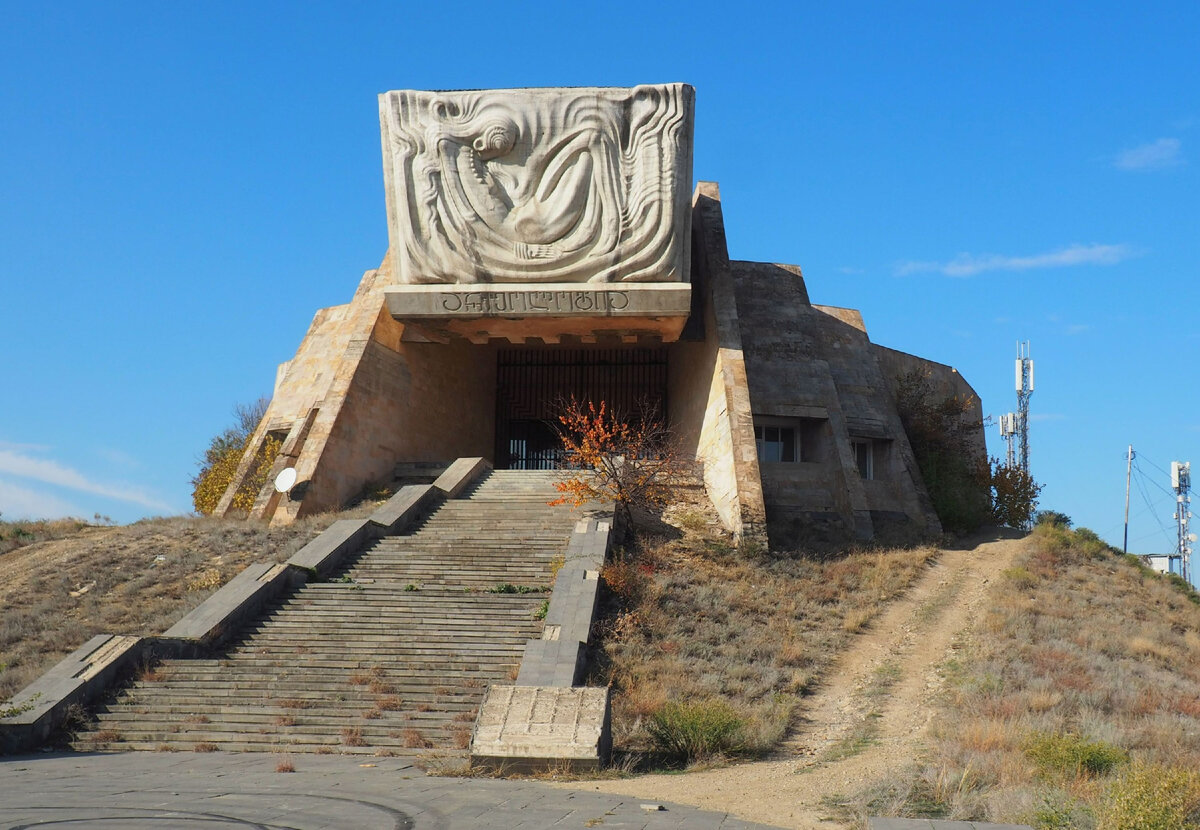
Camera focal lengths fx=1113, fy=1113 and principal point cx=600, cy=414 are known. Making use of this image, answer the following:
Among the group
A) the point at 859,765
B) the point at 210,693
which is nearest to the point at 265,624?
the point at 210,693

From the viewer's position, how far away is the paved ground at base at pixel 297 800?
597 cm

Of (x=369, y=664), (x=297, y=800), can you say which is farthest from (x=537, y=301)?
(x=297, y=800)

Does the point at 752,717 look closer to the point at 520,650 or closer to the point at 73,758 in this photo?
the point at 520,650

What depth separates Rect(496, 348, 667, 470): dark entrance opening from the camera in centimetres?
2522

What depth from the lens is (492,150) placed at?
18.0 m

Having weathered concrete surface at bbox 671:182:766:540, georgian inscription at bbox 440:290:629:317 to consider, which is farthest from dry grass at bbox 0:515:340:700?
weathered concrete surface at bbox 671:182:766:540

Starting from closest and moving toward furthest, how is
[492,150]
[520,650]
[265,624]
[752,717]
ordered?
[752,717]
[520,650]
[265,624]
[492,150]

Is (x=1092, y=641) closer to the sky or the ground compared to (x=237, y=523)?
closer to the ground

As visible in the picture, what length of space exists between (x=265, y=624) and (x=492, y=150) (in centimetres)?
906

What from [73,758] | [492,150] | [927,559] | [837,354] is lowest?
[73,758]

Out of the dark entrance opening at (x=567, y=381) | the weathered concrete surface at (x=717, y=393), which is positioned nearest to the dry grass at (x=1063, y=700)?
the weathered concrete surface at (x=717, y=393)

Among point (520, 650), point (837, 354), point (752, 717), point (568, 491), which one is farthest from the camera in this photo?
point (837, 354)

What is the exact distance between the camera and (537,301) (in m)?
18.2

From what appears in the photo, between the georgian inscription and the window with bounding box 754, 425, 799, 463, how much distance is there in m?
4.45
